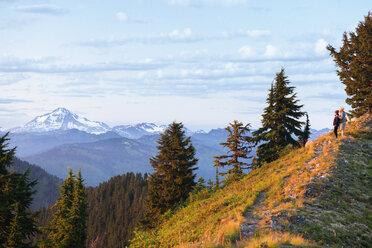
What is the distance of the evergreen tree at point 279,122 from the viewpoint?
27.8 metres

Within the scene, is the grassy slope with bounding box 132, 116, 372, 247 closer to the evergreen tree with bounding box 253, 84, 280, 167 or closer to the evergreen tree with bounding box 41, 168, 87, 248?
the evergreen tree with bounding box 253, 84, 280, 167

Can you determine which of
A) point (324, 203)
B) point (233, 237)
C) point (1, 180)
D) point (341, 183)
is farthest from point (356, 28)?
point (1, 180)

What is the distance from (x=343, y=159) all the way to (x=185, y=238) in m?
12.5

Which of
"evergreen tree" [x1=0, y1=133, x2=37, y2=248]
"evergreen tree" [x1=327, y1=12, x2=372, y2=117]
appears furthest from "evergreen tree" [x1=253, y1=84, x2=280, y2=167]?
"evergreen tree" [x1=0, y1=133, x2=37, y2=248]

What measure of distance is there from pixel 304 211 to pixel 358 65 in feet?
97.5

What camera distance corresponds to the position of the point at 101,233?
14850 centimetres

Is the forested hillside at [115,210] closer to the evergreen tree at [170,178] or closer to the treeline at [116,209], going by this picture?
the treeline at [116,209]

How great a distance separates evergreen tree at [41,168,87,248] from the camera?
82.4ft

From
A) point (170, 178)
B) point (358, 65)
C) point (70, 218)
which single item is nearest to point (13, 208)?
point (70, 218)

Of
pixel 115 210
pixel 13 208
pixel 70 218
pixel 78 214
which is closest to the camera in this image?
pixel 13 208

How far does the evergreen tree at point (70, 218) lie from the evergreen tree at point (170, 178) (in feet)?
28.0

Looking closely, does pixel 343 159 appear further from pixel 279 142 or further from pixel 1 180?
pixel 1 180

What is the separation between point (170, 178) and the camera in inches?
1262

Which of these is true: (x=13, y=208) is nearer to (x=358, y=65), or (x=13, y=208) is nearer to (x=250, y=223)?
(x=250, y=223)
